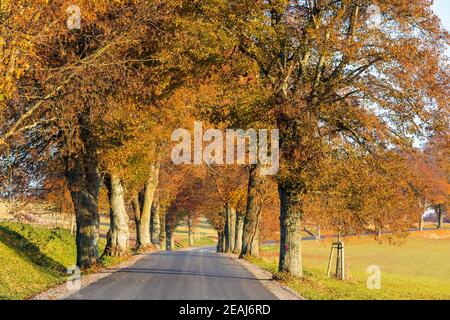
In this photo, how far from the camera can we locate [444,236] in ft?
341

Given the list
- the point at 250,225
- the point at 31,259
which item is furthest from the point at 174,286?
the point at 250,225

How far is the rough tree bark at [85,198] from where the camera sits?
29.4 m

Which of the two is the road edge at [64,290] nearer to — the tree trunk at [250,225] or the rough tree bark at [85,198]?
the rough tree bark at [85,198]

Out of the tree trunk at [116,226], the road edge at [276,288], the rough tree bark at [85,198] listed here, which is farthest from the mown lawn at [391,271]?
the rough tree bark at [85,198]

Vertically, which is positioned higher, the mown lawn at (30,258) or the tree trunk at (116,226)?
the tree trunk at (116,226)

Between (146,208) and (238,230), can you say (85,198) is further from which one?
(238,230)

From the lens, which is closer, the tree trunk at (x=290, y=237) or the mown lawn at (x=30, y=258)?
the mown lawn at (x=30, y=258)

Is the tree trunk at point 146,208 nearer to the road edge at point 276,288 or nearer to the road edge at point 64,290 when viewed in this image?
the road edge at point 276,288

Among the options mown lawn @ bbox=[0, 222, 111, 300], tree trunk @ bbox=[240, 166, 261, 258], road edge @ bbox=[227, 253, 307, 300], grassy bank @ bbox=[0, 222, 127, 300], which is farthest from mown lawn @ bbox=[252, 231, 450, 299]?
mown lawn @ bbox=[0, 222, 111, 300]

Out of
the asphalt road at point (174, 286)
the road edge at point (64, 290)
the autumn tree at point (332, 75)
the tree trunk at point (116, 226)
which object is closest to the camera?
the road edge at point (64, 290)

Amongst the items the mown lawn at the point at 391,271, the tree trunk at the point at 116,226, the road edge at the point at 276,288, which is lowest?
the mown lawn at the point at 391,271

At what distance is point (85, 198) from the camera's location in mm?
30484

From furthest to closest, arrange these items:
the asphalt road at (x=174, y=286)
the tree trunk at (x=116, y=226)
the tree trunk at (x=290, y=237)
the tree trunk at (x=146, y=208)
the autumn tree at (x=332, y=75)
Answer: the tree trunk at (x=146, y=208)
the tree trunk at (x=116, y=226)
the tree trunk at (x=290, y=237)
the autumn tree at (x=332, y=75)
the asphalt road at (x=174, y=286)

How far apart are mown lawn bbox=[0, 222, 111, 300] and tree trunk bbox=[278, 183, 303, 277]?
870cm
